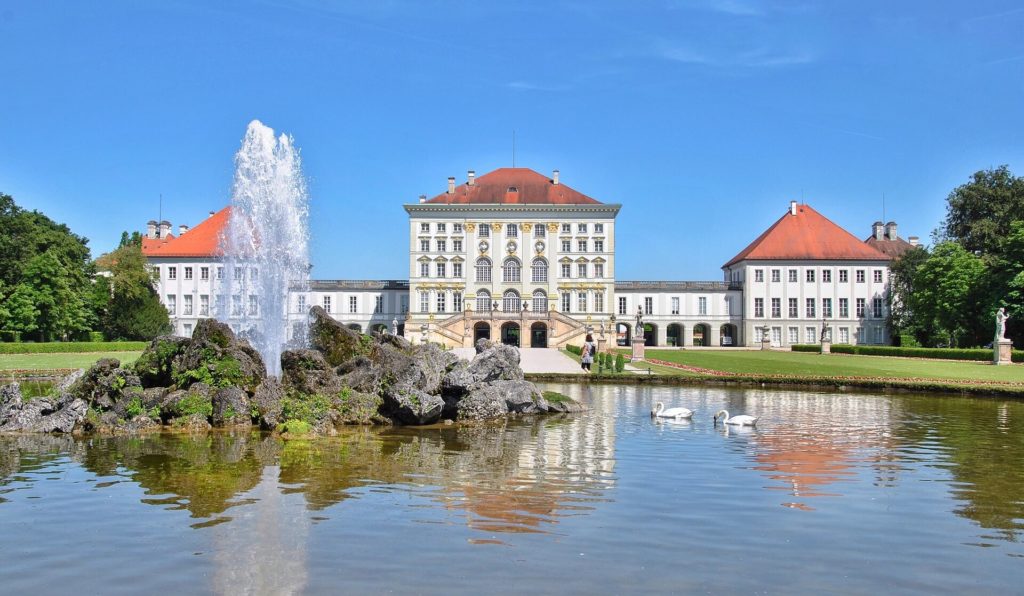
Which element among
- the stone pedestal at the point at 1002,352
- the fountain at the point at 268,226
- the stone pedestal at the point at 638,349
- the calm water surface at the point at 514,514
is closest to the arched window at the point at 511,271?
the stone pedestal at the point at 638,349

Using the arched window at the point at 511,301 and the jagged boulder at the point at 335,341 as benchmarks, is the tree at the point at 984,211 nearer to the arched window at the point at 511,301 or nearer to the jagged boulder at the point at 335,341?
the arched window at the point at 511,301

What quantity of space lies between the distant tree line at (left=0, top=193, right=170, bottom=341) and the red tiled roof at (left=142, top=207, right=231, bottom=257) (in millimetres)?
10877

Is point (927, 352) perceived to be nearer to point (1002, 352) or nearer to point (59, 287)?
point (1002, 352)

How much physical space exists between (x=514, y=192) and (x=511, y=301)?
393 inches

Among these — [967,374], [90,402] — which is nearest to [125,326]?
[90,402]

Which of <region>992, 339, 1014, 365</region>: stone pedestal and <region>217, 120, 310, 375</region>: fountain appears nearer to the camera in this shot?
<region>217, 120, 310, 375</region>: fountain

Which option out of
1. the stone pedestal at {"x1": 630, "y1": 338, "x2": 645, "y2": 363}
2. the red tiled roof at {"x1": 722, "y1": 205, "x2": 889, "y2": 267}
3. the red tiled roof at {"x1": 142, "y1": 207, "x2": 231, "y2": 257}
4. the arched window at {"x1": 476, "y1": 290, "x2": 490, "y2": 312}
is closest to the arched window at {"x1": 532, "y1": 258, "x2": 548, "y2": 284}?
the arched window at {"x1": 476, "y1": 290, "x2": 490, "y2": 312}

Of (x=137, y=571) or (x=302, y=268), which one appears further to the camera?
(x=302, y=268)

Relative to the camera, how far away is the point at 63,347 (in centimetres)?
4969

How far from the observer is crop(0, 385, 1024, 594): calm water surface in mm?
6879

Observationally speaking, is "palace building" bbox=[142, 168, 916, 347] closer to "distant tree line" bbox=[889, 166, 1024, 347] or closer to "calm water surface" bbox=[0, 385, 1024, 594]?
"distant tree line" bbox=[889, 166, 1024, 347]

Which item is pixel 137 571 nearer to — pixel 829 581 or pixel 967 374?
pixel 829 581

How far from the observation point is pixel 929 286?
193ft

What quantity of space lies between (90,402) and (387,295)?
2505 inches
